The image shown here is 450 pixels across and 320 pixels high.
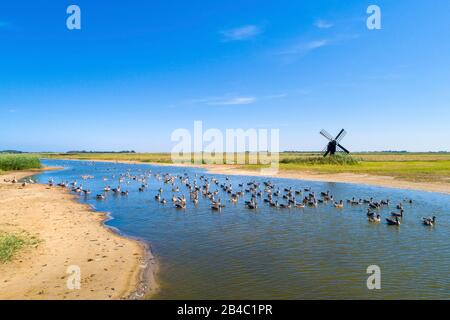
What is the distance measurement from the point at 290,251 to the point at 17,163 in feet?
258

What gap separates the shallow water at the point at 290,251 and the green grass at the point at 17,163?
55.4 meters

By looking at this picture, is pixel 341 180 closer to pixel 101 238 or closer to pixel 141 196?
pixel 141 196

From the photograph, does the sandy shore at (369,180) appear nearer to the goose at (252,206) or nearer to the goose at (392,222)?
the goose at (392,222)

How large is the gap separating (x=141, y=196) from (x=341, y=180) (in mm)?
31368

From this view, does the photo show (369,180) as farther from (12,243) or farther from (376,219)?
(12,243)

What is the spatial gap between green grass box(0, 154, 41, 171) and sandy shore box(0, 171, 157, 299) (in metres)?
56.4

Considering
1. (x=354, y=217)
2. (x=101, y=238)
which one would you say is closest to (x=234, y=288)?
(x=101, y=238)

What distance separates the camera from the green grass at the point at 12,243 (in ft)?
54.4

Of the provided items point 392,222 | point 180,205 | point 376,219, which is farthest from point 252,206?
point 392,222

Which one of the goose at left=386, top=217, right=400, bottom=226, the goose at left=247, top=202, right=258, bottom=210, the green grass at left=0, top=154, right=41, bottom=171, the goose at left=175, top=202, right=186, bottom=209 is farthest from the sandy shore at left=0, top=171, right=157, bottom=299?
the green grass at left=0, top=154, right=41, bottom=171

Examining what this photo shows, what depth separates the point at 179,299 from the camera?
533 inches

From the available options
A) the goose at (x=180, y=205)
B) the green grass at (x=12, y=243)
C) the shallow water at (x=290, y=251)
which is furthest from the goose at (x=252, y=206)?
the green grass at (x=12, y=243)

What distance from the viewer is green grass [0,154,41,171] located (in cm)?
7781
